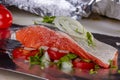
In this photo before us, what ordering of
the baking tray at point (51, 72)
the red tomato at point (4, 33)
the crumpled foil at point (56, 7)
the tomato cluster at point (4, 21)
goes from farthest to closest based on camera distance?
the crumpled foil at point (56, 7) < the tomato cluster at point (4, 21) < the red tomato at point (4, 33) < the baking tray at point (51, 72)

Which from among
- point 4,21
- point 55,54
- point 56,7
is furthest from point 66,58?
point 56,7

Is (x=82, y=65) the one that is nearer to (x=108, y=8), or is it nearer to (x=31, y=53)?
(x=31, y=53)

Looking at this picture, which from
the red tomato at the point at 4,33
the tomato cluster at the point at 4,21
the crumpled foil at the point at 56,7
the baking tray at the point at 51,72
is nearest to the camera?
the baking tray at the point at 51,72

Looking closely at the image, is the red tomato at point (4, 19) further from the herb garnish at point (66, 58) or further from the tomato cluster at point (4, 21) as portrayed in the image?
the herb garnish at point (66, 58)

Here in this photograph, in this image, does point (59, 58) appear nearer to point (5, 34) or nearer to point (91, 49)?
point (91, 49)

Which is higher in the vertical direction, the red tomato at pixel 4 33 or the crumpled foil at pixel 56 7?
the crumpled foil at pixel 56 7

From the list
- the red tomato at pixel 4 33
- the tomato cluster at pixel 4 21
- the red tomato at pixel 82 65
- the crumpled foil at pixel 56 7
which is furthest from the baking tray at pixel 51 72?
the crumpled foil at pixel 56 7

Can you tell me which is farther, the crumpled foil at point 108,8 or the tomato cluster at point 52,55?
the crumpled foil at point 108,8

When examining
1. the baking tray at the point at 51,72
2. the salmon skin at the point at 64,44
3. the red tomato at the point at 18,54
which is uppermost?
the salmon skin at the point at 64,44
